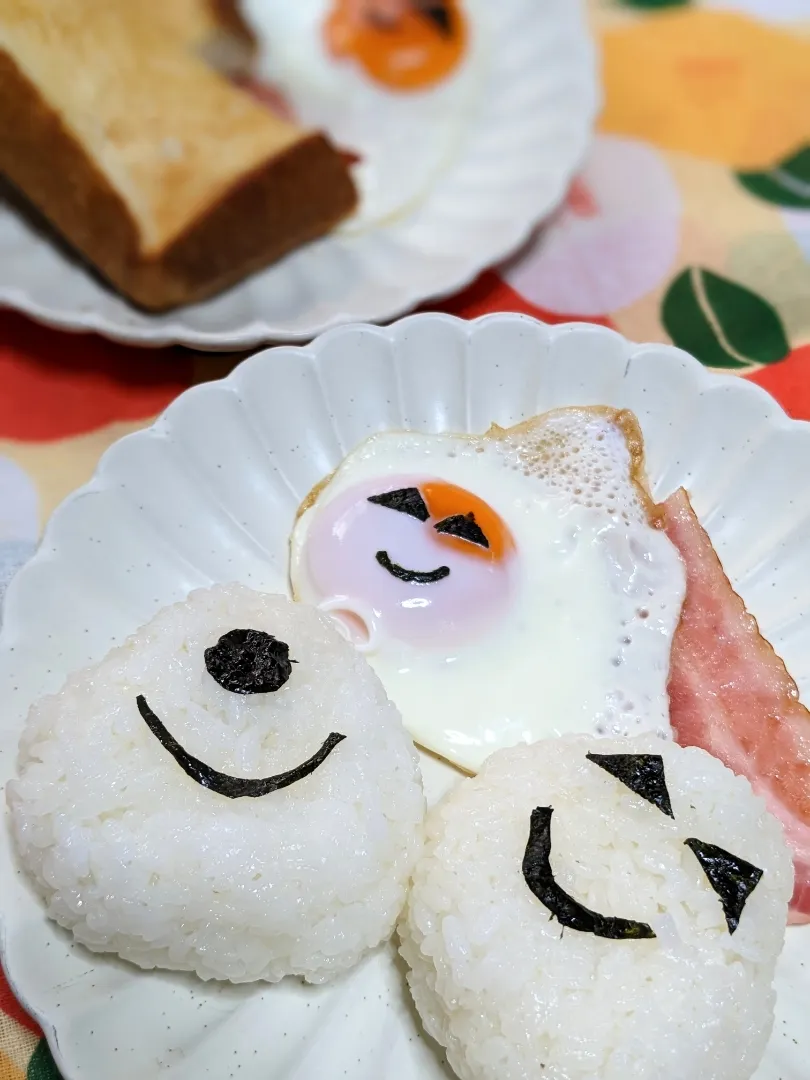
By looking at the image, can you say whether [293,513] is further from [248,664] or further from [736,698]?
[736,698]

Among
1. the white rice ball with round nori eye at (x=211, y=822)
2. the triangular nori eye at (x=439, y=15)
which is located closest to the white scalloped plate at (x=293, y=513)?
the white rice ball with round nori eye at (x=211, y=822)

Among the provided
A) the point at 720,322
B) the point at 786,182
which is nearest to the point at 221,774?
the point at 720,322

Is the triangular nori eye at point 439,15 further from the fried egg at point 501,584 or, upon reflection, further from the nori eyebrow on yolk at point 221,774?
the nori eyebrow on yolk at point 221,774

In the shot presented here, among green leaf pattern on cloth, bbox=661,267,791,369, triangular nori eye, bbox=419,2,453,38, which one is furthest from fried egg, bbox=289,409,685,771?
triangular nori eye, bbox=419,2,453,38

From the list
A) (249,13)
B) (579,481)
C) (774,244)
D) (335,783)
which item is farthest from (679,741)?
(249,13)

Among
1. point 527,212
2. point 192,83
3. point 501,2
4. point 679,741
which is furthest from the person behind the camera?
point 501,2

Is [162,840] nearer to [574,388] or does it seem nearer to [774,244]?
[574,388]

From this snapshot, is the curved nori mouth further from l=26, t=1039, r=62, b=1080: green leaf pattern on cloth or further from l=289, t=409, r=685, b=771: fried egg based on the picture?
l=26, t=1039, r=62, b=1080: green leaf pattern on cloth

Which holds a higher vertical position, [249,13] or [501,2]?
[501,2]
